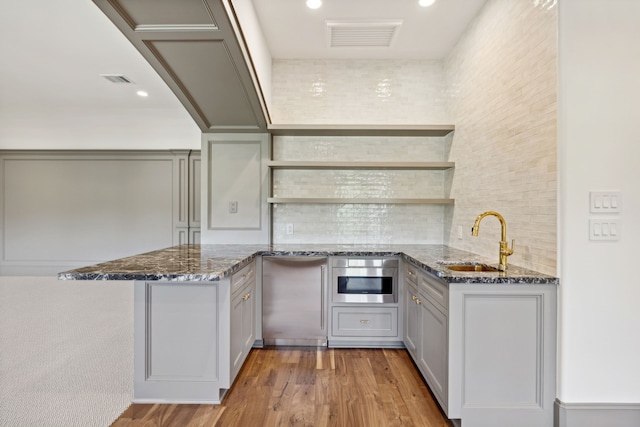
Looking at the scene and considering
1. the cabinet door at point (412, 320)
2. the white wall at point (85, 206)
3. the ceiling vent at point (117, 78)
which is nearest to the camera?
the cabinet door at point (412, 320)

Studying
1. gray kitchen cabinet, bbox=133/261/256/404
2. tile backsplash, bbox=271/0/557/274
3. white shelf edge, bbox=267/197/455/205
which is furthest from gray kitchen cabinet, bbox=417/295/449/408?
gray kitchen cabinet, bbox=133/261/256/404

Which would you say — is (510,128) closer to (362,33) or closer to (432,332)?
(432,332)

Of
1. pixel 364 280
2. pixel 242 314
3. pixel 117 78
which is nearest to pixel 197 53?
pixel 242 314

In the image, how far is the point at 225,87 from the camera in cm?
267

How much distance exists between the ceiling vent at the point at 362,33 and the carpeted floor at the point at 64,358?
3.33 m

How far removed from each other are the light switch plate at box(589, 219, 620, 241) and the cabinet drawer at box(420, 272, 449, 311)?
2.65 feet

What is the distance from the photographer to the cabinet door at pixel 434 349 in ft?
6.00

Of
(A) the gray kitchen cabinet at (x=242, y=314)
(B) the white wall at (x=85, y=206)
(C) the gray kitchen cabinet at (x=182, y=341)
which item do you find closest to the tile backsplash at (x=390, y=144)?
(A) the gray kitchen cabinet at (x=242, y=314)

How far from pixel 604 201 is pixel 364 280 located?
175cm

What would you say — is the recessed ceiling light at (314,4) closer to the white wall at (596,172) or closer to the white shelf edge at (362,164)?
the white shelf edge at (362,164)

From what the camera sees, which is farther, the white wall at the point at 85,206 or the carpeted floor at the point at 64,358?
the white wall at the point at 85,206

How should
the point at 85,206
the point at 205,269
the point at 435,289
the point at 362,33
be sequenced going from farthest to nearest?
the point at 85,206 < the point at 362,33 < the point at 435,289 < the point at 205,269

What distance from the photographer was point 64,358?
256cm

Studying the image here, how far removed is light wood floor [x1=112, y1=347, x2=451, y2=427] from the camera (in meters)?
1.85
